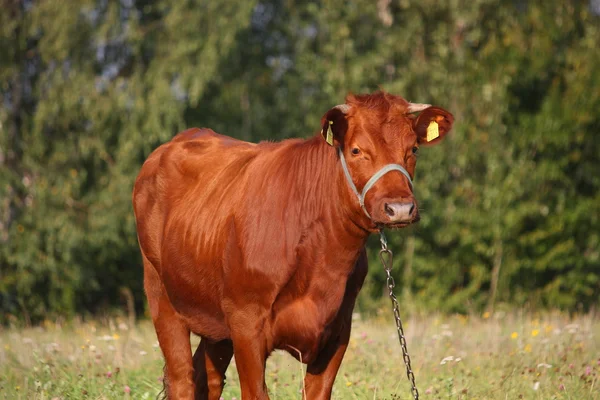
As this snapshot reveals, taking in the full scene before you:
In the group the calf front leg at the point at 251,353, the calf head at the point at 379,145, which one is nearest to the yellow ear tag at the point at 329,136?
the calf head at the point at 379,145

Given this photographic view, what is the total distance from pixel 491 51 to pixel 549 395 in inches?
553

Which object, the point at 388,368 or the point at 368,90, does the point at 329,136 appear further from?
the point at 368,90

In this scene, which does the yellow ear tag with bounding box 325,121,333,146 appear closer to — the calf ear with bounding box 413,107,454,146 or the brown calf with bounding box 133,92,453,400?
the brown calf with bounding box 133,92,453,400

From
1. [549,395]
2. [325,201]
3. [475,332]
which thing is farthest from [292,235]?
[475,332]

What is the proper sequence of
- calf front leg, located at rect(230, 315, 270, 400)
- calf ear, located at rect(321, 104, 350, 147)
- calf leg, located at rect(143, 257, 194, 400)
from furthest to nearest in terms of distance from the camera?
1. calf leg, located at rect(143, 257, 194, 400)
2. calf front leg, located at rect(230, 315, 270, 400)
3. calf ear, located at rect(321, 104, 350, 147)

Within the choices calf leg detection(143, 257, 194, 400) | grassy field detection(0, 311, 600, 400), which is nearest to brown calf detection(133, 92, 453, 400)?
calf leg detection(143, 257, 194, 400)

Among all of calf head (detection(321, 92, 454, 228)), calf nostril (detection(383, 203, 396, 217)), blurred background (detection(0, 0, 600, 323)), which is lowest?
blurred background (detection(0, 0, 600, 323))

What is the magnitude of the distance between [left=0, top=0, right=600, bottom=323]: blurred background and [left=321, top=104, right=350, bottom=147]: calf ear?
13.5 metres

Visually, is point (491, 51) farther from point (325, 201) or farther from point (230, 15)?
point (325, 201)

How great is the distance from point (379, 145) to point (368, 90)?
15962 millimetres

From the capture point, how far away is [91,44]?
19875 mm

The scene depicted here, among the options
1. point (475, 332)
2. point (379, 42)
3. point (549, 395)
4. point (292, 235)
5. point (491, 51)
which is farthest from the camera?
point (379, 42)

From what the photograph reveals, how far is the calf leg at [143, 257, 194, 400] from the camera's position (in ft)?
21.0

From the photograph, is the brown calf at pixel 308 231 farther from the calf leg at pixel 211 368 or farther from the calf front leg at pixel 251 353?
the calf leg at pixel 211 368
